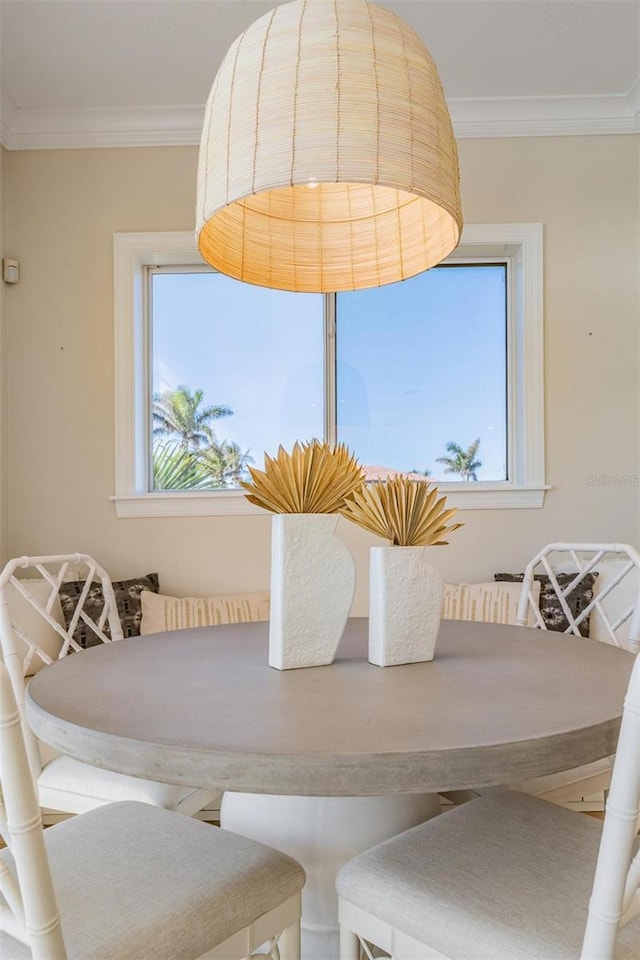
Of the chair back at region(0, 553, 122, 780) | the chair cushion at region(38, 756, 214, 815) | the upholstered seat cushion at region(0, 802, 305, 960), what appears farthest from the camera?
the chair back at region(0, 553, 122, 780)

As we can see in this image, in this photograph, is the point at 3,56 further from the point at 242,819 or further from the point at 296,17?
the point at 242,819

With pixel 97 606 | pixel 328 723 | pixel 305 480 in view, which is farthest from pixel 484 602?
pixel 328 723

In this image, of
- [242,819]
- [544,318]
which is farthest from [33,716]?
[544,318]

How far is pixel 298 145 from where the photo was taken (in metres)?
1.17

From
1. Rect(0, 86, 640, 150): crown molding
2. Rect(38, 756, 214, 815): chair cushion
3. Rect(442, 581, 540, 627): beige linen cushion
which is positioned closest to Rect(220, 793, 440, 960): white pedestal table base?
Rect(38, 756, 214, 815): chair cushion

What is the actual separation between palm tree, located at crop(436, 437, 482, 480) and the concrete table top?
192 centimetres

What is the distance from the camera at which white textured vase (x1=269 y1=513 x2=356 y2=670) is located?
127 cm

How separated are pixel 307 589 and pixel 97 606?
1.78m

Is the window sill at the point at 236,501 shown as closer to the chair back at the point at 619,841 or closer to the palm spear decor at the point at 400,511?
the palm spear decor at the point at 400,511

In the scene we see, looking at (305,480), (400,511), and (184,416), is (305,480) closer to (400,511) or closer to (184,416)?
(400,511)

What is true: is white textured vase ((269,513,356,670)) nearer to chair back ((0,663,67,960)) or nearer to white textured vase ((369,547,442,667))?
white textured vase ((369,547,442,667))

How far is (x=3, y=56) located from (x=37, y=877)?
289cm

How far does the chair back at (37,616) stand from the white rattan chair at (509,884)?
57 centimetres

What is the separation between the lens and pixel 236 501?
3.15 meters
